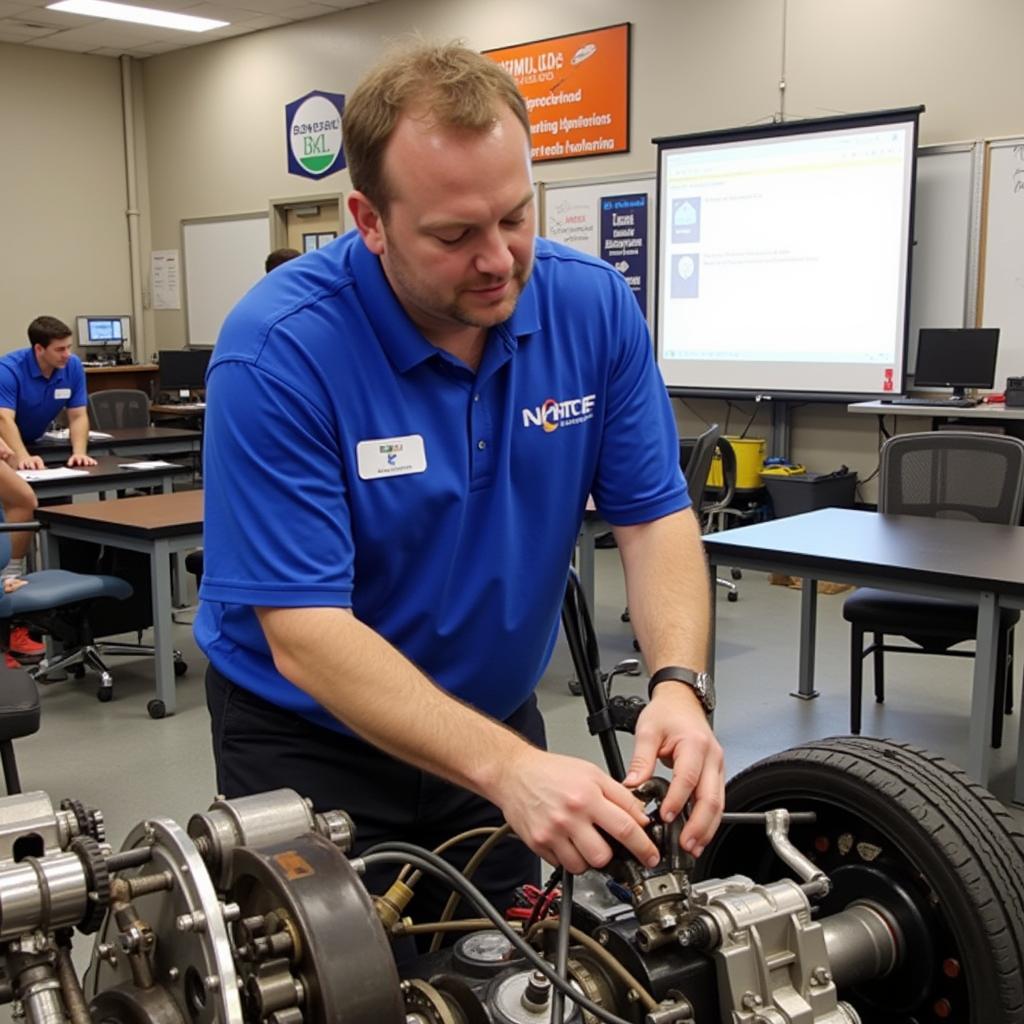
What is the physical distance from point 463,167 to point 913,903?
74 centimetres

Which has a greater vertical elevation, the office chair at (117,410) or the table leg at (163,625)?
the office chair at (117,410)

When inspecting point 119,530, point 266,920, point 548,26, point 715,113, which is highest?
point 548,26

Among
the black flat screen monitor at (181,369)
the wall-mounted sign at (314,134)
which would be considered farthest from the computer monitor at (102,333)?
the wall-mounted sign at (314,134)

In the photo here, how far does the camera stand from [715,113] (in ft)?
20.2

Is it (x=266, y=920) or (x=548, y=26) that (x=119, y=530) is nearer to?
(x=266, y=920)

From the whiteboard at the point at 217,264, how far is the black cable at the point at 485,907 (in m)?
8.34

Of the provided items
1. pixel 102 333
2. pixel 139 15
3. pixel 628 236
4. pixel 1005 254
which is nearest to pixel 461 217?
pixel 1005 254

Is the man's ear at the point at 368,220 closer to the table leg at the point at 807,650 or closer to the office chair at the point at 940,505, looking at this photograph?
the office chair at the point at 940,505

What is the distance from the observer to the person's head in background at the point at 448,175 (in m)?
1.05

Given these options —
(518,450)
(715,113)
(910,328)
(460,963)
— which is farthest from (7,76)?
(460,963)

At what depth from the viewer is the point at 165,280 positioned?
9609mm

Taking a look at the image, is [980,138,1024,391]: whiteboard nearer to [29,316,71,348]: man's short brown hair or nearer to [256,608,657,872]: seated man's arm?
[29,316,71,348]: man's short brown hair

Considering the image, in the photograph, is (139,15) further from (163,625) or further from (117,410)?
(163,625)

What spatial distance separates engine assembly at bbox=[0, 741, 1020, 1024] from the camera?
2.07 ft
